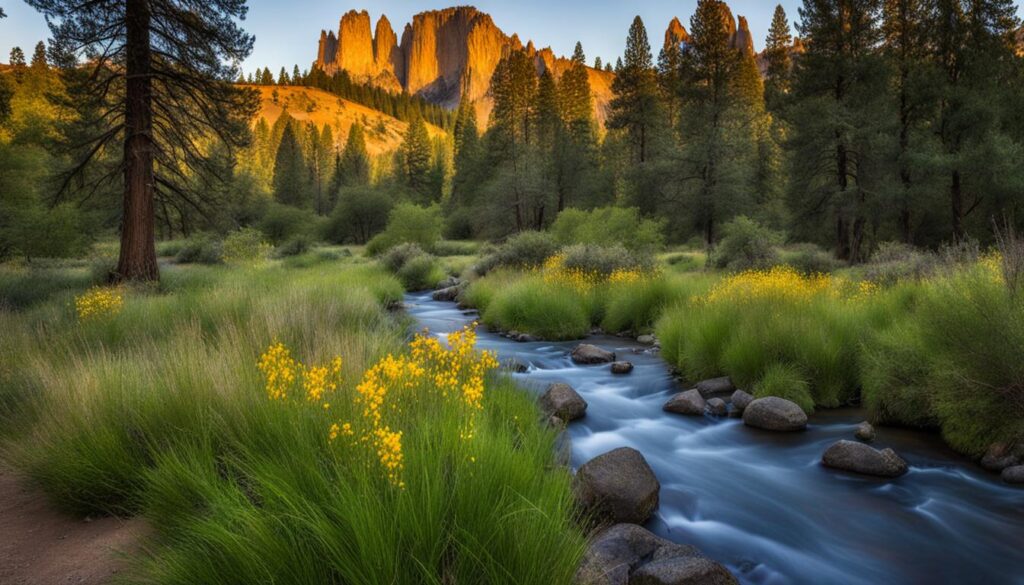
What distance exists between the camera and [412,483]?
8.82 ft

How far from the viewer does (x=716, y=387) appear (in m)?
9.19

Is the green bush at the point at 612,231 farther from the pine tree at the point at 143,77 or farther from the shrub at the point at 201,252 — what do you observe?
the shrub at the point at 201,252

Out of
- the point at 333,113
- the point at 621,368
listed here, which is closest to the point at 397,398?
the point at 621,368

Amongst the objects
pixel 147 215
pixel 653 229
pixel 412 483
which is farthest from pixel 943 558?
pixel 653 229

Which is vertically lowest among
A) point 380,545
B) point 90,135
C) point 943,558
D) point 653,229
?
point 943,558

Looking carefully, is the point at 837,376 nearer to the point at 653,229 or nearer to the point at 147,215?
the point at 147,215

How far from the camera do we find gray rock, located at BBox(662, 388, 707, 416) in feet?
27.9

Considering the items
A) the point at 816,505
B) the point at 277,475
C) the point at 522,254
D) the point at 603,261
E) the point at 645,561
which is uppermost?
the point at 522,254

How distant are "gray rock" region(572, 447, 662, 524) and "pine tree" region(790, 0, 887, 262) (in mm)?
23038

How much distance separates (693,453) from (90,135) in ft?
60.4

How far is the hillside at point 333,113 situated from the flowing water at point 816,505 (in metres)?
137

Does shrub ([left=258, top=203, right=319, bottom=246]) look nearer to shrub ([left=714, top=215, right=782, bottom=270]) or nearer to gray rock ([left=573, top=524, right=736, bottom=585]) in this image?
A: shrub ([left=714, top=215, right=782, bottom=270])

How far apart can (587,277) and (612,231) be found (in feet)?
44.9

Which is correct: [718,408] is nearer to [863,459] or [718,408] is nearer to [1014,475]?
[863,459]
